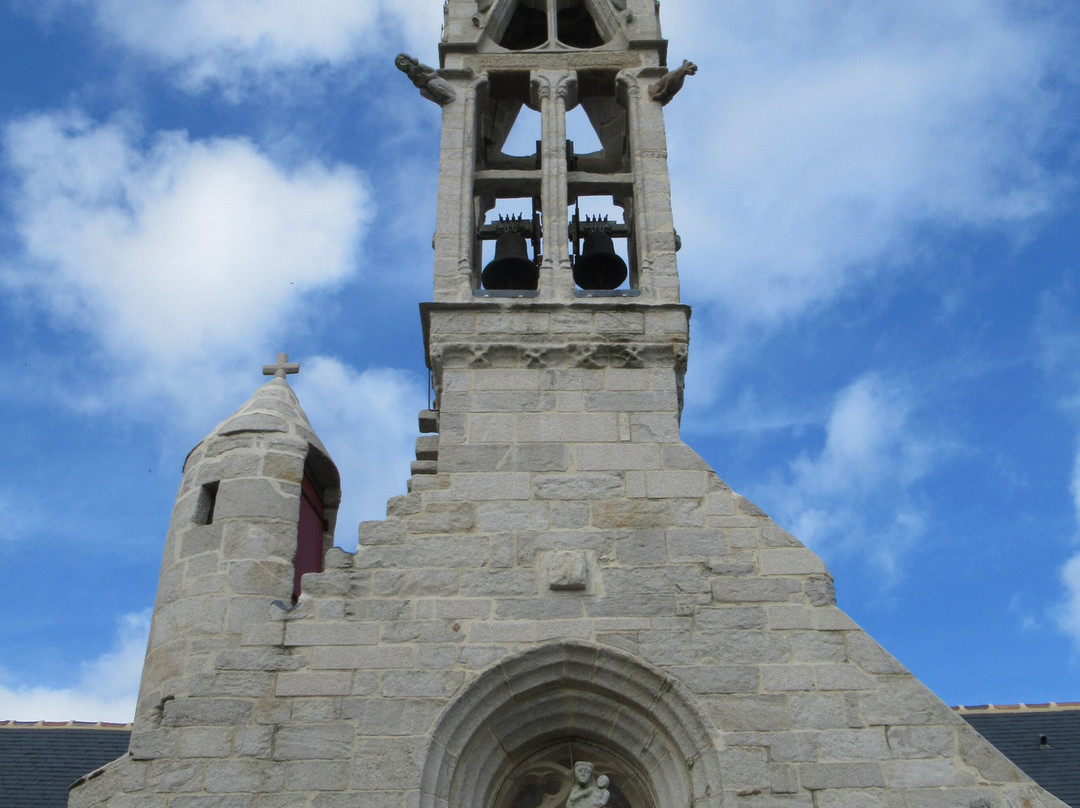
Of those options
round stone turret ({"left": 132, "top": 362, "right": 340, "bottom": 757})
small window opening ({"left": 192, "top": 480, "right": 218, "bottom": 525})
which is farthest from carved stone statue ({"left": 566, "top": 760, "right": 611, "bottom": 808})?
small window opening ({"left": 192, "top": 480, "right": 218, "bottom": 525})

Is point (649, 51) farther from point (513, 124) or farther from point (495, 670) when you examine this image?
point (495, 670)

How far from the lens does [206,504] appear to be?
8844 mm

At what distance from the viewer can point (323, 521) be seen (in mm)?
9758

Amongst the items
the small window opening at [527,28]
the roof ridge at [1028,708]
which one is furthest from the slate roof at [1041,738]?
the small window opening at [527,28]

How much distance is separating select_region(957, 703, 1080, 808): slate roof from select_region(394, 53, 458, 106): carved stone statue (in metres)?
7.62

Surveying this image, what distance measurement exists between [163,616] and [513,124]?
19.1 feet

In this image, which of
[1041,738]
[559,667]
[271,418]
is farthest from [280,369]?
[1041,738]

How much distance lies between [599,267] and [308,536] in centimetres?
358

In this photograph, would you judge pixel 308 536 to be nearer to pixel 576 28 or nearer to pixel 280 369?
pixel 280 369

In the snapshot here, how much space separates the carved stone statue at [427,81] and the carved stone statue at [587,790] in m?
6.04

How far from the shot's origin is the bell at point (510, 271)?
11.0 metres

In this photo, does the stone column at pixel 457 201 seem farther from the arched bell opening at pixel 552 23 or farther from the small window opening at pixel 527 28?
the small window opening at pixel 527 28

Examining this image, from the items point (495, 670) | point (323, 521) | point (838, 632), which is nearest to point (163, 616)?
point (323, 521)

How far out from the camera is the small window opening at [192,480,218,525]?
28.7ft
